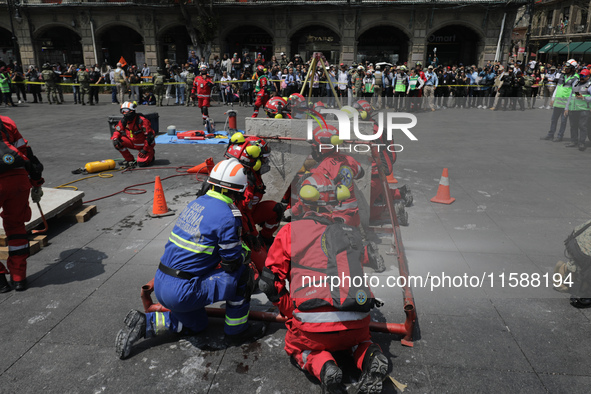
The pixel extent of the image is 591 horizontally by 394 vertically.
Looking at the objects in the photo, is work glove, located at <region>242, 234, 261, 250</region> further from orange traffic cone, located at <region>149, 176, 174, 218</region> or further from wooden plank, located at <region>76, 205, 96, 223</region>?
wooden plank, located at <region>76, 205, 96, 223</region>

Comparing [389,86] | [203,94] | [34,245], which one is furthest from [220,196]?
[389,86]

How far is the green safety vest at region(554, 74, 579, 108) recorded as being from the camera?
34.8 ft

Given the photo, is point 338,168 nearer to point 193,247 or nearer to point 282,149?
point 282,149

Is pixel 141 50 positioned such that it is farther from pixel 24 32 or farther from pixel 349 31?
pixel 349 31

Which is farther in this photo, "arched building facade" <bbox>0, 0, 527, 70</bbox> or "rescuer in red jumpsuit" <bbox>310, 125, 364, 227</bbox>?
"arched building facade" <bbox>0, 0, 527, 70</bbox>

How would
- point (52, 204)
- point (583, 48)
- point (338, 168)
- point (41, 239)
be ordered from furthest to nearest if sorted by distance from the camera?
point (583, 48), point (52, 204), point (41, 239), point (338, 168)

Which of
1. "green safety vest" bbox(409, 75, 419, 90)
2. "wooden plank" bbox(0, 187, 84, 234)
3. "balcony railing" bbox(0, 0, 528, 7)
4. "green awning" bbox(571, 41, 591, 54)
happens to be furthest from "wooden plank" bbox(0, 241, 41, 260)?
"green awning" bbox(571, 41, 591, 54)

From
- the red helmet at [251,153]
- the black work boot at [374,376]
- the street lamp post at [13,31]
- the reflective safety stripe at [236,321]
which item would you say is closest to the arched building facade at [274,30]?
the street lamp post at [13,31]

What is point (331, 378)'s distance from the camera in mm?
2660

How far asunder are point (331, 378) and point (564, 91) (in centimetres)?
1166

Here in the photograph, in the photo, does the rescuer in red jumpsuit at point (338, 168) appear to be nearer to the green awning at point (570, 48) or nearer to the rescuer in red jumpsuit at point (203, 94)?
the rescuer in red jumpsuit at point (203, 94)

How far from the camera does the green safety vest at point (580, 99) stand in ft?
33.3

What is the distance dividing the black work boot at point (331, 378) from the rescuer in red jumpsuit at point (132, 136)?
7670mm

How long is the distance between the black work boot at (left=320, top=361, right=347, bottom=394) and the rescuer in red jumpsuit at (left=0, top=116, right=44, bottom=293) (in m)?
3.59
